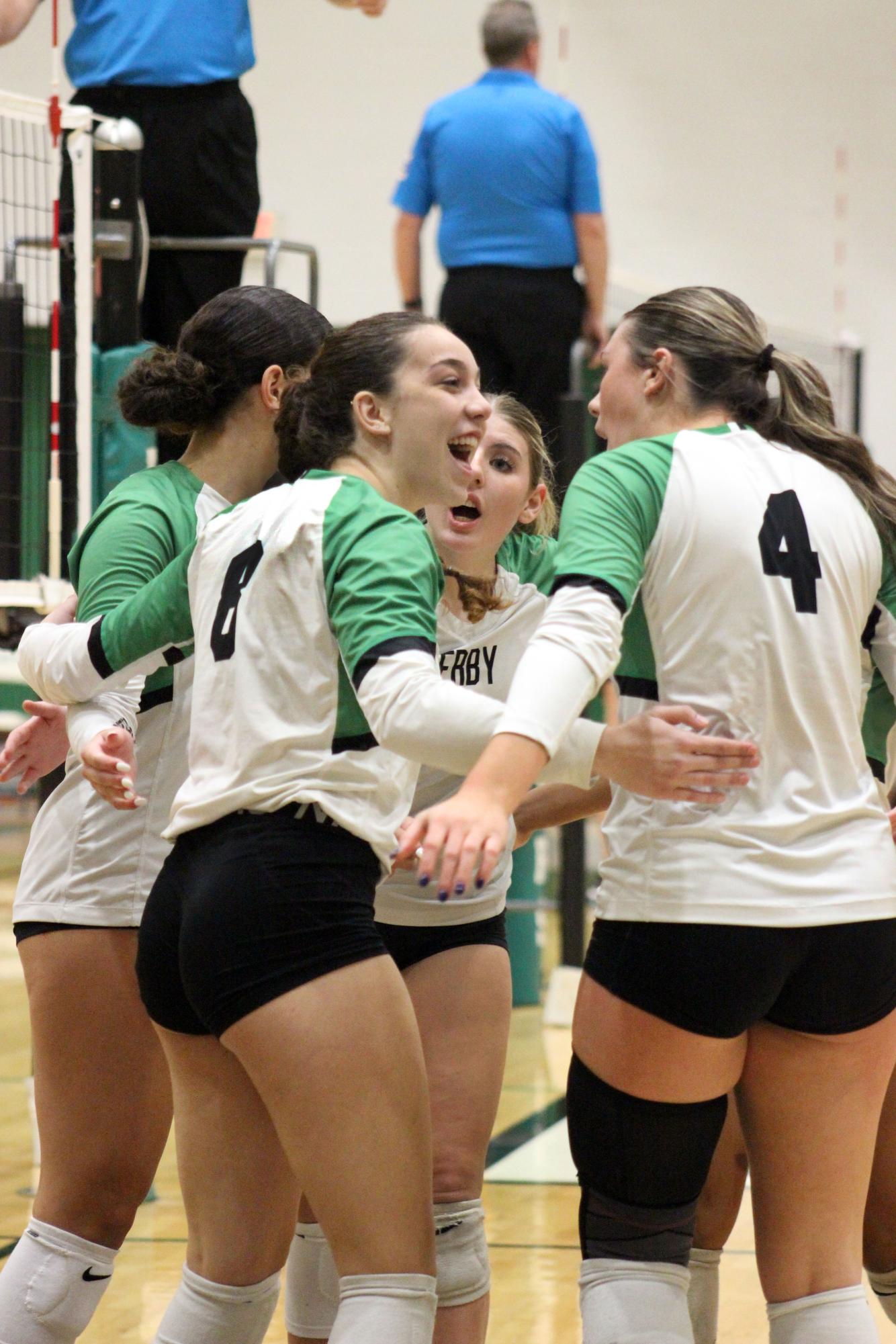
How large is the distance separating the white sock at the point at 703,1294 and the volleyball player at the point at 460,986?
33 cm

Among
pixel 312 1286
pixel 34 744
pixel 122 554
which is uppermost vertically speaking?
pixel 122 554

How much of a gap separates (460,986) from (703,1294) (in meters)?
0.62

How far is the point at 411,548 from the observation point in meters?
1.84

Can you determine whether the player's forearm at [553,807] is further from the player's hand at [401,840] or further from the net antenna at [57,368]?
the net antenna at [57,368]

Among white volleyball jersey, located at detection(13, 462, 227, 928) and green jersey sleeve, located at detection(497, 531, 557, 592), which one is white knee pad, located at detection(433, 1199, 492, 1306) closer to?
white volleyball jersey, located at detection(13, 462, 227, 928)

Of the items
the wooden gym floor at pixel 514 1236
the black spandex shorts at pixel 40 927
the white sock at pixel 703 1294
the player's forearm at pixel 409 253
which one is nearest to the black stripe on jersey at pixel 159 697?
the black spandex shorts at pixel 40 927

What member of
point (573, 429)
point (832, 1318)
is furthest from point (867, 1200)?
point (573, 429)

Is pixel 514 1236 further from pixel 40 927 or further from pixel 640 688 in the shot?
pixel 640 688

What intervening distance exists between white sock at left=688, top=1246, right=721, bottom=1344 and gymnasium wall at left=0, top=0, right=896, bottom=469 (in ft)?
27.7

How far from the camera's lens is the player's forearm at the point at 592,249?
18.1 feet

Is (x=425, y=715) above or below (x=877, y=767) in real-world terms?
above

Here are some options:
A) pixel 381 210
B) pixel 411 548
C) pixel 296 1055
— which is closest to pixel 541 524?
pixel 411 548

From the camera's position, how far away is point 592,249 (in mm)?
5547

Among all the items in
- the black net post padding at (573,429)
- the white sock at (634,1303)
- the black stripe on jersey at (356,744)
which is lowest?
the white sock at (634,1303)
